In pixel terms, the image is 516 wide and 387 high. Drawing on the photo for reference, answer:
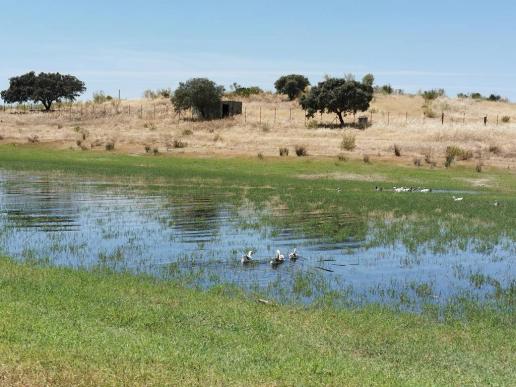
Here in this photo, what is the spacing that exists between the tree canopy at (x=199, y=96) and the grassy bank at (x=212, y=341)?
66.3 meters

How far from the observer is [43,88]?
97.1 meters

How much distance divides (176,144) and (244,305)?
49.6m

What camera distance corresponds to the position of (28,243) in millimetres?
19688

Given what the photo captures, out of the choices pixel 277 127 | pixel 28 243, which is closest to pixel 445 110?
pixel 277 127

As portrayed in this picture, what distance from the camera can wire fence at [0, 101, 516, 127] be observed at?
7322cm

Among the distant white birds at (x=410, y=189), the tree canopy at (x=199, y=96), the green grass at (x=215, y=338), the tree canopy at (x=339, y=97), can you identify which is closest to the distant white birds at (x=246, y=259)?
the green grass at (x=215, y=338)

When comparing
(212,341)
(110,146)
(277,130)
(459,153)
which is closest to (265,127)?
(277,130)

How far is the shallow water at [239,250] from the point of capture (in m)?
15.8

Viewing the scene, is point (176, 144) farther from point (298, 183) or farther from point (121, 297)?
point (121, 297)

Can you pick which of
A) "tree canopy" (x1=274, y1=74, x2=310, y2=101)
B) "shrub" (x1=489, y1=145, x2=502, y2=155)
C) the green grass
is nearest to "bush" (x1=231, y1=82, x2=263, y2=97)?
"tree canopy" (x1=274, y1=74, x2=310, y2=101)

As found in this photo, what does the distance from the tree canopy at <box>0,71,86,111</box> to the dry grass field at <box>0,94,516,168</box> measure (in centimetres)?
464

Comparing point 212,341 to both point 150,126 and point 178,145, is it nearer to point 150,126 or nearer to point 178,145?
point 178,145

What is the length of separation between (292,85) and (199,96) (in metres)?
18.8

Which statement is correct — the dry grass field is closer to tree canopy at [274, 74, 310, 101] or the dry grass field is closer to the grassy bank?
tree canopy at [274, 74, 310, 101]
